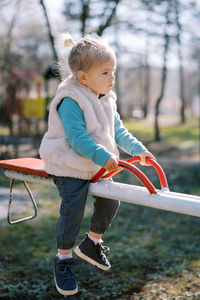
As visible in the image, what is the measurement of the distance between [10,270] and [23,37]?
18724 millimetres

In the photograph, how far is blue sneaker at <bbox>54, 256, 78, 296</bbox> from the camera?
→ 216 centimetres

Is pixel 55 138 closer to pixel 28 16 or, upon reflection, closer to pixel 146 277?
pixel 146 277

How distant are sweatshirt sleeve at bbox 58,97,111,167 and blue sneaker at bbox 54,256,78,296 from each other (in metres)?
0.61

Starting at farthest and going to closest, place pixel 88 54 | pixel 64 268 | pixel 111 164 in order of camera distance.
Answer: pixel 64 268 → pixel 88 54 → pixel 111 164

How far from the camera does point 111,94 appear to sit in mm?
2389

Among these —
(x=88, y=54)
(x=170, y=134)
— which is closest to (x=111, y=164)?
(x=88, y=54)

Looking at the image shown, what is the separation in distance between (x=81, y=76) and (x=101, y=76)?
0.34 feet

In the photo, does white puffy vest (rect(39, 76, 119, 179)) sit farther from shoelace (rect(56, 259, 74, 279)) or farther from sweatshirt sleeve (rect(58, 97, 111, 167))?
shoelace (rect(56, 259, 74, 279))

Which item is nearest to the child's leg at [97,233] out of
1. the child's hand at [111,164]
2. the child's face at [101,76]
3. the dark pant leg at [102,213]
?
the dark pant leg at [102,213]

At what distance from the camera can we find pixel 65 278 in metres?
2.20

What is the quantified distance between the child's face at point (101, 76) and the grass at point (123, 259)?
152 centimetres

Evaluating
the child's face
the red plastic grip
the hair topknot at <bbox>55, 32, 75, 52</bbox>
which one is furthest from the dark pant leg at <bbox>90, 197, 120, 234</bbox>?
the hair topknot at <bbox>55, 32, 75, 52</bbox>

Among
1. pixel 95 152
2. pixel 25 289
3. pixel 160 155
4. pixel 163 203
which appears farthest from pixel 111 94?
pixel 160 155

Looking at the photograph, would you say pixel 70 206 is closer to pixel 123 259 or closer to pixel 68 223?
pixel 68 223
